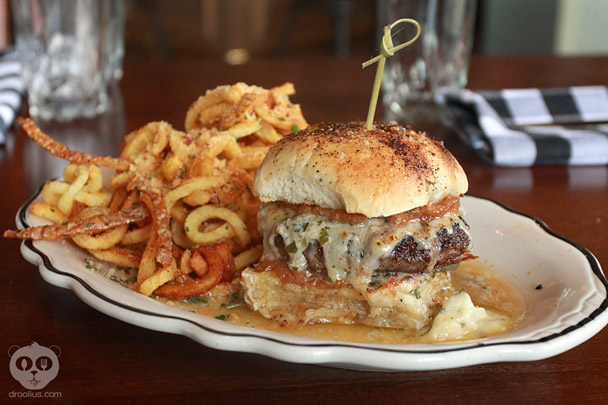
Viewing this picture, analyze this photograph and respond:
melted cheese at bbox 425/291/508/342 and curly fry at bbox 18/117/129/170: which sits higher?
curly fry at bbox 18/117/129/170

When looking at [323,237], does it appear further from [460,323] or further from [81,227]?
[81,227]

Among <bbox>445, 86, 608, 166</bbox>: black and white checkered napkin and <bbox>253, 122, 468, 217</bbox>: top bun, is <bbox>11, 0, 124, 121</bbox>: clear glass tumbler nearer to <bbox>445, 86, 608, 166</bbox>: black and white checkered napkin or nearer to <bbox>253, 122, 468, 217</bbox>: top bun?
<bbox>445, 86, 608, 166</bbox>: black and white checkered napkin

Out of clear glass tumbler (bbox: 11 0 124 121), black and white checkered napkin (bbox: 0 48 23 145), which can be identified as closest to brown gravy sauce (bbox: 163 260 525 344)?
black and white checkered napkin (bbox: 0 48 23 145)

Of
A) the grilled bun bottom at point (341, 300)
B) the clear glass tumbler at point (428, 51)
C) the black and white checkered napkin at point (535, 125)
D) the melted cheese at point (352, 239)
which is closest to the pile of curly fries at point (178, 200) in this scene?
the grilled bun bottom at point (341, 300)

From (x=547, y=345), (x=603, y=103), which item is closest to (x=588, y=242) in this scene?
(x=547, y=345)

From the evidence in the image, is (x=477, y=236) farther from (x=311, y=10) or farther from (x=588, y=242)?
(x=311, y=10)

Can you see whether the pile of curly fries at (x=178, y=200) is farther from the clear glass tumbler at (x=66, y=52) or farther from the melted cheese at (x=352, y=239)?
the clear glass tumbler at (x=66, y=52)
